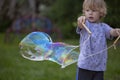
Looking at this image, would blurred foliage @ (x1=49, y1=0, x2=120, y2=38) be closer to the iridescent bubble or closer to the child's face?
the iridescent bubble

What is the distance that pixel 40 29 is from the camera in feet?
33.9

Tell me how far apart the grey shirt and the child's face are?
0.05 m

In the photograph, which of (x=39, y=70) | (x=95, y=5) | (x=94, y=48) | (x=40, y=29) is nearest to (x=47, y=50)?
(x=94, y=48)

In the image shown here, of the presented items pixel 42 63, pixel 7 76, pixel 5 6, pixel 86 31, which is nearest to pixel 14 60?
pixel 42 63

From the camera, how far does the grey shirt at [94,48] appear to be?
11.2 ft

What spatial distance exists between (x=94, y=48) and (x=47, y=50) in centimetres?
52

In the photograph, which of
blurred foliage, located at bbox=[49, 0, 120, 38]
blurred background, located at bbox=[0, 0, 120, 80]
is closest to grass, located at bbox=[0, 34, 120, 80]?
blurred background, located at bbox=[0, 0, 120, 80]

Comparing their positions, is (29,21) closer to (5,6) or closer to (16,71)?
(5,6)

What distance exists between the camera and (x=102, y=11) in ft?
11.4

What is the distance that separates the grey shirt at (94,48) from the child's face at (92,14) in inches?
1.9

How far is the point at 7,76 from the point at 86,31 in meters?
2.29

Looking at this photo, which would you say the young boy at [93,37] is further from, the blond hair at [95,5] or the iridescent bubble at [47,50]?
the iridescent bubble at [47,50]

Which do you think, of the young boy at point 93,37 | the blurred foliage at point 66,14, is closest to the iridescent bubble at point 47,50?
the young boy at point 93,37

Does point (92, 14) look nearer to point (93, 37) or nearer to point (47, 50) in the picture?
point (93, 37)
